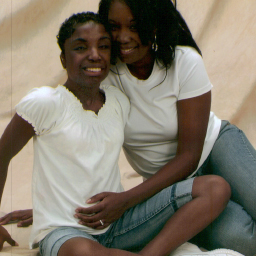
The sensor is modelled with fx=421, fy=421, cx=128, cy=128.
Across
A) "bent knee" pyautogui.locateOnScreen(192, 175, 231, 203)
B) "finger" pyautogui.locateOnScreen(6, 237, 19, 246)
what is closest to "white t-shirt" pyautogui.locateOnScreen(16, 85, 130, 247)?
"finger" pyautogui.locateOnScreen(6, 237, 19, 246)

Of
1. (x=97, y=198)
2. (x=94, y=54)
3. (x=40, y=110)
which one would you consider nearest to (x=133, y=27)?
(x=94, y=54)

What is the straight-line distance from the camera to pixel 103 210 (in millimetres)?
1049

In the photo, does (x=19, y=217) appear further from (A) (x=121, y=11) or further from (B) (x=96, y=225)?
(A) (x=121, y=11)

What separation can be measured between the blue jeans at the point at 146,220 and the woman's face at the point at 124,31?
1.23 feet

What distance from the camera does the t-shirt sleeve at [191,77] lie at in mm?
1191

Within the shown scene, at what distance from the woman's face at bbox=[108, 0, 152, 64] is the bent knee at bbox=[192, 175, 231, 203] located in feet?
1.25

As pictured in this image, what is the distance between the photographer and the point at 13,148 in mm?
1062

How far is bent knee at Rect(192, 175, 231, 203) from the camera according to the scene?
3.54ft

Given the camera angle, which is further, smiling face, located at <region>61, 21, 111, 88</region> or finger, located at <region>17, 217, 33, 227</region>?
finger, located at <region>17, 217, 33, 227</region>

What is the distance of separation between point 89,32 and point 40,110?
0.77 ft

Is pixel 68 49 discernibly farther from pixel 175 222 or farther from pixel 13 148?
pixel 175 222

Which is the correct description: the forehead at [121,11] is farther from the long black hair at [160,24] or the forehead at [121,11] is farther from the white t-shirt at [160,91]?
the white t-shirt at [160,91]

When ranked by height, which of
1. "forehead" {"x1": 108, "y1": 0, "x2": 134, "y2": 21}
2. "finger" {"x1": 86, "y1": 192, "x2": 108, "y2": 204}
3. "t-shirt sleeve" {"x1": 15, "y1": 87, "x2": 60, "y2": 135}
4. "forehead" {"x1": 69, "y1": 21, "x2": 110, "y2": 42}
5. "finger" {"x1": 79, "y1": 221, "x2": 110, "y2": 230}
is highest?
"forehead" {"x1": 108, "y1": 0, "x2": 134, "y2": 21}

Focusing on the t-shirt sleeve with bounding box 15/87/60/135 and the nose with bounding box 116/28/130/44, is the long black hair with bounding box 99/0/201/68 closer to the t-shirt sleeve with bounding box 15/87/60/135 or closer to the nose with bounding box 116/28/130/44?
the nose with bounding box 116/28/130/44
